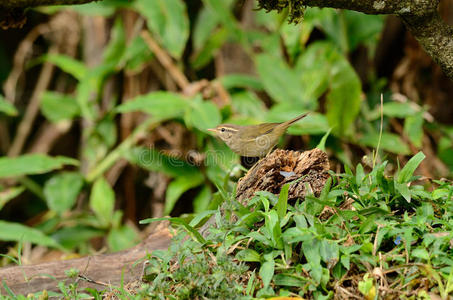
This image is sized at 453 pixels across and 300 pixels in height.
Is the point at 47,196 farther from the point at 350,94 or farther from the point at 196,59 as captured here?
the point at 350,94

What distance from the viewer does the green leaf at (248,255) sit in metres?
2.42

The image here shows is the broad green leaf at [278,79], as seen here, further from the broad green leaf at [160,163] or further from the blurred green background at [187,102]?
the broad green leaf at [160,163]

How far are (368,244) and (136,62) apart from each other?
427 cm

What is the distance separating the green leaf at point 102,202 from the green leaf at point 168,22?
5.11 feet

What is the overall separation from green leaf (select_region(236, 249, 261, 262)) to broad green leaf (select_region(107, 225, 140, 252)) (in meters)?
2.99

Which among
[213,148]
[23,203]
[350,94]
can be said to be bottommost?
[23,203]

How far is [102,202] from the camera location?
17.9 feet

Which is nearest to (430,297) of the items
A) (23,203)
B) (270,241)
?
(270,241)

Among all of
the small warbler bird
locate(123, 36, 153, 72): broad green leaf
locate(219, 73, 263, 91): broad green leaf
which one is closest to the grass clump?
the small warbler bird

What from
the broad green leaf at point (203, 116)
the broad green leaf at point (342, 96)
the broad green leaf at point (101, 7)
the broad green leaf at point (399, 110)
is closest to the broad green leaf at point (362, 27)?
the broad green leaf at point (342, 96)

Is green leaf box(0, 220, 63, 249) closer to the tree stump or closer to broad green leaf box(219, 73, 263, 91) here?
the tree stump

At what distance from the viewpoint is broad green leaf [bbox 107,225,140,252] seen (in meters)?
5.30

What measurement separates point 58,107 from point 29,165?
1325mm

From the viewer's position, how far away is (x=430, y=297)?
7.20 feet
